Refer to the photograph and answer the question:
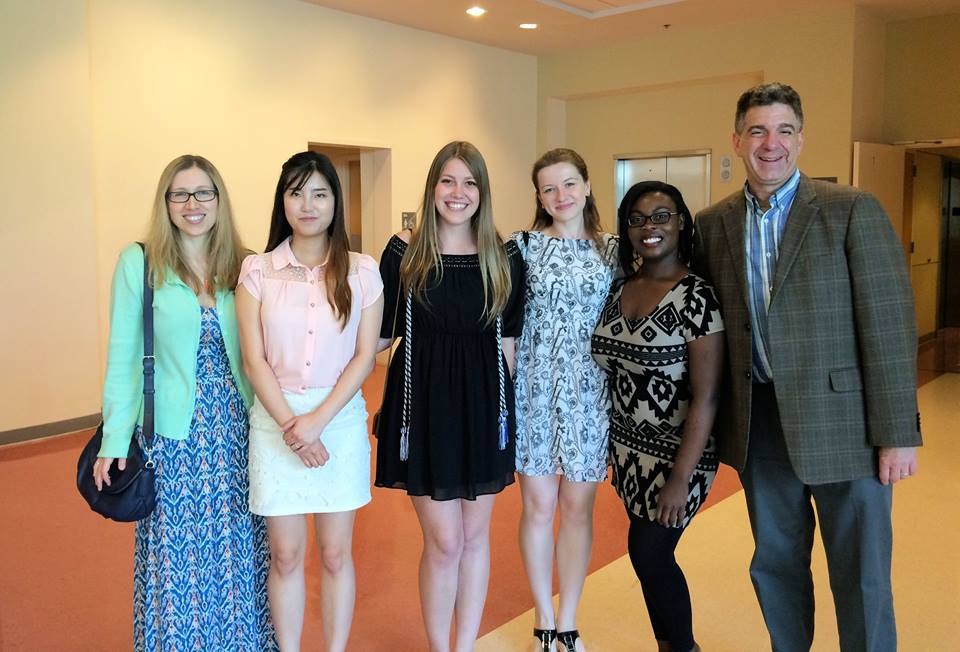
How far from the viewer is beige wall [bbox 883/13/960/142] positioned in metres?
8.77

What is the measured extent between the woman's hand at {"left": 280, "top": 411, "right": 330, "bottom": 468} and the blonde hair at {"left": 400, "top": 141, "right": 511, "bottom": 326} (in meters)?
0.52

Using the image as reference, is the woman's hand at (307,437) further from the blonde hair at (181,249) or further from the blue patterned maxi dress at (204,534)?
the blonde hair at (181,249)

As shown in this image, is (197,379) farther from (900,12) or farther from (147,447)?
(900,12)

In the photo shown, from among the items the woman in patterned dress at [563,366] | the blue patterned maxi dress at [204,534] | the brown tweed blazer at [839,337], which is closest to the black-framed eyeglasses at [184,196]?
the blue patterned maxi dress at [204,534]

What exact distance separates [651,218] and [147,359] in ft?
5.27

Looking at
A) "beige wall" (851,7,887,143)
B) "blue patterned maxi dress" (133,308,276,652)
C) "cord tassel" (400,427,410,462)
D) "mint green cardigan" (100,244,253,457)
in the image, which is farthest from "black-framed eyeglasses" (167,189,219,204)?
"beige wall" (851,7,887,143)

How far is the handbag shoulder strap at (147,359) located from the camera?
7.94 ft

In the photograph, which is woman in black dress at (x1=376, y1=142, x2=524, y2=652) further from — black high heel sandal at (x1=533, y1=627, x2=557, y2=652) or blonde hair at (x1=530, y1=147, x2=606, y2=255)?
black high heel sandal at (x1=533, y1=627, x2=557, y2=652)

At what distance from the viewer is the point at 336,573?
2.63 meters

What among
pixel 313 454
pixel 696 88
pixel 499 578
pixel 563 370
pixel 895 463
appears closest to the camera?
pixel 895 463

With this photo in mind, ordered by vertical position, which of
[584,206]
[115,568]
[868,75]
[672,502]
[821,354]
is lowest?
[115,568]

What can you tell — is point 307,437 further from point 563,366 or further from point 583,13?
point 583,13

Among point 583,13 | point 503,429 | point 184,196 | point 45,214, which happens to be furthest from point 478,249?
point 583,13

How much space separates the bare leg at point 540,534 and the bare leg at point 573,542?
0.04m
